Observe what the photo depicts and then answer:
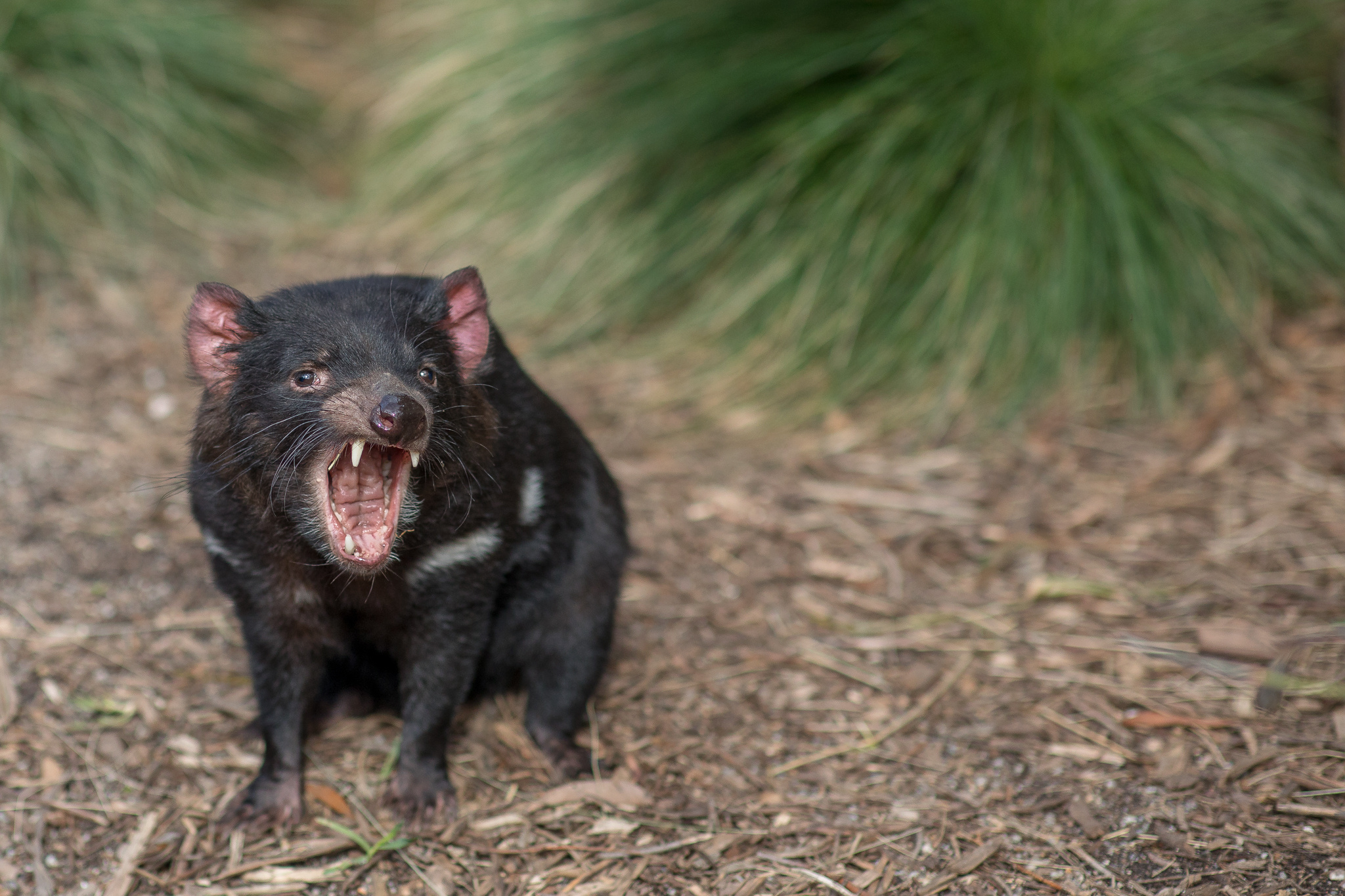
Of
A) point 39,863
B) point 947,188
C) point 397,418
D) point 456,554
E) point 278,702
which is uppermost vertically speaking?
point 947,188

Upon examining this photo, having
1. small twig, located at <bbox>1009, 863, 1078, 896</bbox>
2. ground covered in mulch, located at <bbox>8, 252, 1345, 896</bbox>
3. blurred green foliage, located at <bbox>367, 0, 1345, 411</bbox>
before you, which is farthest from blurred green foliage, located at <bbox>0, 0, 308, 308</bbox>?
small twig, located at <bbox>1009, 863, 1078, 896</bbox>

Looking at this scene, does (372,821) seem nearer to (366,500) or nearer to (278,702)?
(278,702)

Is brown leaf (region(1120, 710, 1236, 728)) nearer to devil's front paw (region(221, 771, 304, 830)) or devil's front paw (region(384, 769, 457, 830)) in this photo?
devil's front paw (region(384, 769, 457, 830))

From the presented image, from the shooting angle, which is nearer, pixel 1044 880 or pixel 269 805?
pixel 1044 880

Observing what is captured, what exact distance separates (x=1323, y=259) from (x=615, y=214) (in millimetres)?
2608

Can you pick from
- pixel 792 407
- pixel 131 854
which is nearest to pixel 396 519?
pixel 131 854

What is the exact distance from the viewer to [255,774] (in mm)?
2738

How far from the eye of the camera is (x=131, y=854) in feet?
8.15

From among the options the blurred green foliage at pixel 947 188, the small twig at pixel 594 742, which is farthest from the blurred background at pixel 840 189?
the small twig at pixel 594 742

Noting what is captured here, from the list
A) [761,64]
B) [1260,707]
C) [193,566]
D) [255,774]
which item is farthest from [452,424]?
[761,64]

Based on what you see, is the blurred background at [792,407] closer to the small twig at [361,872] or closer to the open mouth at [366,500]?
the small twig at [361,872]

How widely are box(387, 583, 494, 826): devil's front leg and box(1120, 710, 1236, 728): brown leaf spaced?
59.3 inches

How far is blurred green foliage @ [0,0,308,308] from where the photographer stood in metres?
4.75

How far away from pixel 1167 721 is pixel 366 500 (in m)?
1.87
